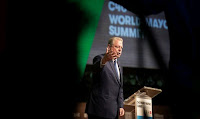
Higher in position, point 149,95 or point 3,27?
point 3,27

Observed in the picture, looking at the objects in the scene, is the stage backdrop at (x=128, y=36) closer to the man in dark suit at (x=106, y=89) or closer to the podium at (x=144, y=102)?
the podium at (x=144, y=102)

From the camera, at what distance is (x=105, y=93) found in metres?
2.28

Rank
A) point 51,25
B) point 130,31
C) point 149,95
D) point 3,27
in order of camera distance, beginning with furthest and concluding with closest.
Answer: point 130,31 → point 51,25 → point 3,27 → point 149,95

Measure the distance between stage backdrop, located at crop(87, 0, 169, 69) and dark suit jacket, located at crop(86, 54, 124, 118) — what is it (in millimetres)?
1863

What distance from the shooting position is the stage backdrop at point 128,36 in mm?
4234

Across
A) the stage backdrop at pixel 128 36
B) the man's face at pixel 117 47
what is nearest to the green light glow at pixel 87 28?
the stage backdrop at pixel 128 36

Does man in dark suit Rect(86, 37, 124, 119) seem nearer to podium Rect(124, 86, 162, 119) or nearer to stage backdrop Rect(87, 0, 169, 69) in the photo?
podium Rect(124, 86, 162, 119)

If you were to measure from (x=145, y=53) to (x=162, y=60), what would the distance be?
0.35 meters

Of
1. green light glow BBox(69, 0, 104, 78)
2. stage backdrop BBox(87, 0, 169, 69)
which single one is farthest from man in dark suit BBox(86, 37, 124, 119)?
stage backdrop BBox(87, 0, 169, 69)

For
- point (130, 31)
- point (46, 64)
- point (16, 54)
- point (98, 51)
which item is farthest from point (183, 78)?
point (16, 54)

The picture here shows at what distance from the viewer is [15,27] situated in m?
3.87

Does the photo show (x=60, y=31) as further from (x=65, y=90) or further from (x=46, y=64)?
(x=65, y=90)

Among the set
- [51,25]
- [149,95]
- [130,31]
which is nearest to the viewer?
[149,95]

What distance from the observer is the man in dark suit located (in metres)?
2.23
